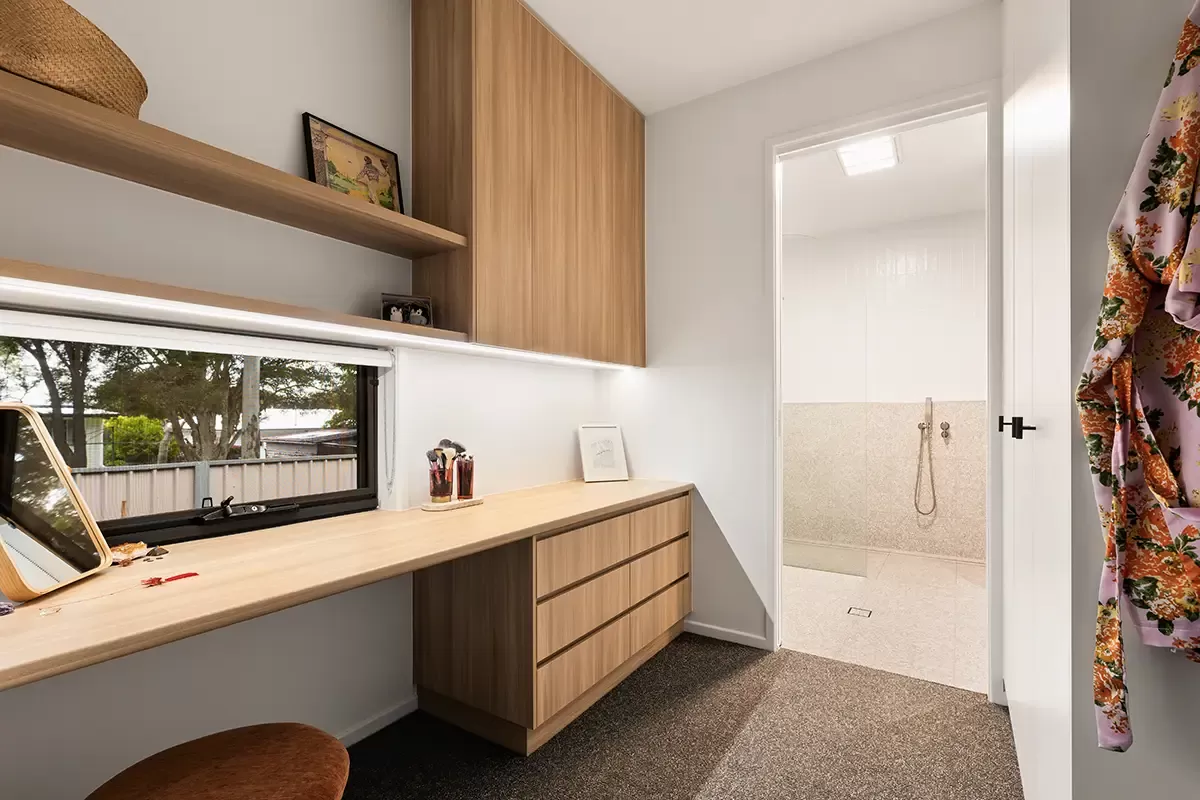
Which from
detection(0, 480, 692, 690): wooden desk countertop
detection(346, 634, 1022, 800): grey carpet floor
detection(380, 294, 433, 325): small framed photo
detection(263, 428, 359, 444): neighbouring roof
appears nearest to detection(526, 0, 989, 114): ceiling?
detection(380, 294, 433, 325): small framed photo

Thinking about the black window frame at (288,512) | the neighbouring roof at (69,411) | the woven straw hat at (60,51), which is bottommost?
the black window frame at (288,512)

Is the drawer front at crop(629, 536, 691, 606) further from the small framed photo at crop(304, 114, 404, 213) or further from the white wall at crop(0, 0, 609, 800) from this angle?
the small framed photo at crop(304, 114, 404, 213)

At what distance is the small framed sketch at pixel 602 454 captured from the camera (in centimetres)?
296

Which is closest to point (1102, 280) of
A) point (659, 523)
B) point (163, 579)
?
point (163, 579)

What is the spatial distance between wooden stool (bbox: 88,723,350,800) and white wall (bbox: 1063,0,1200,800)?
127 cm

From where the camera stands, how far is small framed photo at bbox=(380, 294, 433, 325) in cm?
193

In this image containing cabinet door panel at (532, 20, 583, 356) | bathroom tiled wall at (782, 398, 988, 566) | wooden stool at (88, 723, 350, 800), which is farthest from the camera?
bathroom tiled wall at (782, 398, 988, 566)

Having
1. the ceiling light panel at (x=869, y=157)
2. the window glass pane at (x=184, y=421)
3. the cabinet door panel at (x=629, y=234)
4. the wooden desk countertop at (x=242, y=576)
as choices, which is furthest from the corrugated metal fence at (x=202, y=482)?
the ceiling light panel at (x=869, y=157)

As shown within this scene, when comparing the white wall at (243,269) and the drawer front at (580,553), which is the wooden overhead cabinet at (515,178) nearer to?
the white wall at (243,269)

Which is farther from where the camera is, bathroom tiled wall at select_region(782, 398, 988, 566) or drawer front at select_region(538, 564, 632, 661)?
bathroom tiled wall at select_region(782, 398, 988, 566)

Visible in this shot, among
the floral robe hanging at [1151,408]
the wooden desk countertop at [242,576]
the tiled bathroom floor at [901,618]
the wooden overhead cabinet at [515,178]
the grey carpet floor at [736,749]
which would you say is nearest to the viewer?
the floral robe hanging at [1151,408]

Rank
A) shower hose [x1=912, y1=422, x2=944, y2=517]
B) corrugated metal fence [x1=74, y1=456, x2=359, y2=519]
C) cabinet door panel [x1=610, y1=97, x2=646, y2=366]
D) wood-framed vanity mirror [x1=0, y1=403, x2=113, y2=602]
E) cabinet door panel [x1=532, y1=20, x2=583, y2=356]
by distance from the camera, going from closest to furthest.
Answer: wood-framed vanity mirror [x1=0, y1=403, x2=113, y2=602] → corrugated metal fence [x1=74, y1=456, x2=359, y2=519] → cabinet door panel [x1=532, y1=20, x2=583, y2=356] → cabinet door panel [x1=610, y1=97, x2=646, y2=366] → shower hose [x1=912, y1=422, x2=944, y2=517]

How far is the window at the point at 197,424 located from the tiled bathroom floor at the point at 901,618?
2264 millimetres

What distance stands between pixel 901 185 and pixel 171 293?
13.0 feet
